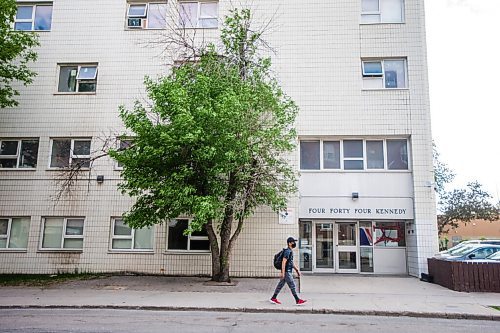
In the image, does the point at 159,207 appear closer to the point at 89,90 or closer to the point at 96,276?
the point at 96,276

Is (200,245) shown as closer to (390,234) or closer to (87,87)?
(390,234)

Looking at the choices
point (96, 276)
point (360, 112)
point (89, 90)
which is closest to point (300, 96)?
point (360, 112)

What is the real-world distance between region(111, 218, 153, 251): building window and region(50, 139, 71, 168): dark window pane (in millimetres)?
3622

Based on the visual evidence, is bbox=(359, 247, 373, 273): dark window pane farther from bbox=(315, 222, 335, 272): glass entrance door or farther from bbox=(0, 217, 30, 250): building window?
bbox=(0, 217, 30, 250): building window

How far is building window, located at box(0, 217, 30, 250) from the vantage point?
55.8 ft

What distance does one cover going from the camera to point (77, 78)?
18.0 metres

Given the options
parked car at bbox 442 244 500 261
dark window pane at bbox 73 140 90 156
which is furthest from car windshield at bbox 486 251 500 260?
dark window pane at bbox 73 140 90 156

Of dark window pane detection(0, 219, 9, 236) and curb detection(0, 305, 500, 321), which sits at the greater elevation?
dark window pane detection(0, 219, 9, 236)

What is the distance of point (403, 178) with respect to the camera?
1638 centimetres

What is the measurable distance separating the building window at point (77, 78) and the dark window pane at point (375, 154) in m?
12.1

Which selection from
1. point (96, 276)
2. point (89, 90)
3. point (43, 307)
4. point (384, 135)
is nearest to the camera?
point (43, 307)

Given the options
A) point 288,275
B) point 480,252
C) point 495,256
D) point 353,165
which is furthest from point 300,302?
point 480,252

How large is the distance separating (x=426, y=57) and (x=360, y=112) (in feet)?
12.1

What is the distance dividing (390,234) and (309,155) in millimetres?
4660
